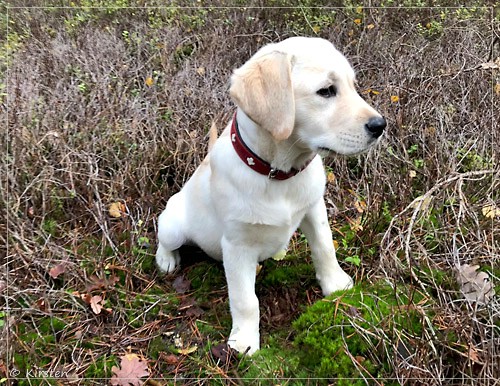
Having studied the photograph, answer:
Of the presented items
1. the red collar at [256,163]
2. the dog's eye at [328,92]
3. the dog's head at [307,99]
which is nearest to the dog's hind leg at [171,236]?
the red collar at [256,163]

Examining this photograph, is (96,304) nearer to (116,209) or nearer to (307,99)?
(116,209)

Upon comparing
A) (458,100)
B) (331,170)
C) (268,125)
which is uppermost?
(268,125)

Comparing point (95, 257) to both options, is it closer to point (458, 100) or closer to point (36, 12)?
point (458, 100)

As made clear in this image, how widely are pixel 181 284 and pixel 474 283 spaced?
4.54 feet

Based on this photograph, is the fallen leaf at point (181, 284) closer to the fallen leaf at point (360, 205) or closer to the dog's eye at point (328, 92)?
the fallen leaf at point (360, 205)

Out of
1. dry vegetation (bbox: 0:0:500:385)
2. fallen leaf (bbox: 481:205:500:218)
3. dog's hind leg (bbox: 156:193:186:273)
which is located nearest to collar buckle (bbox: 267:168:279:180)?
dry vegetation (bbox: 0:0:500:385)

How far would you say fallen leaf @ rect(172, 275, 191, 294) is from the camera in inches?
102

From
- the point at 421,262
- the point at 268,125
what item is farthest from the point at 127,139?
the point at 421,262

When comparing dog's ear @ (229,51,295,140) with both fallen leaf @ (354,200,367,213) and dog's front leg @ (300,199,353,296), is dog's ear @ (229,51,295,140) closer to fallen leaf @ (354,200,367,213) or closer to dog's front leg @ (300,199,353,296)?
dog's front leg @ (300,199,353,296)

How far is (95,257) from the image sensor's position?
2662 millimetres

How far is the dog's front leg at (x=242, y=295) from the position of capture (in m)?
2.14

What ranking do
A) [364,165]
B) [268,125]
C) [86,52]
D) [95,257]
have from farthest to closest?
[86,52], [364,165], [95,257], [268,125]

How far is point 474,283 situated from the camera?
1.94m

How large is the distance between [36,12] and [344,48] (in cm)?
323
